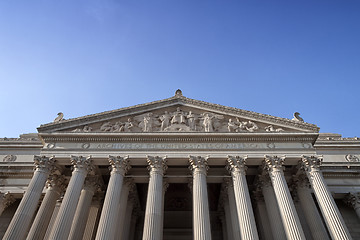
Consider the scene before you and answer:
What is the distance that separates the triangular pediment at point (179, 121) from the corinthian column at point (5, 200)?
850cm

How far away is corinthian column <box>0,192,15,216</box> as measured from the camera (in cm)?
2742

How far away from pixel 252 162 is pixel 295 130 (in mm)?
5210

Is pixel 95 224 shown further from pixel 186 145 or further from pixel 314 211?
pixel 314 211

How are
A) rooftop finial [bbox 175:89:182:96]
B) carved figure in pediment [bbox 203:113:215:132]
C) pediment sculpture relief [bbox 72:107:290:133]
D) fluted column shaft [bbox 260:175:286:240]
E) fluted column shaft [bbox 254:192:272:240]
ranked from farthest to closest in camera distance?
rooftop finial [bbox 175:89:182:96], pediment sculpture relief [bbox 72:107:290:133], carved figure in pediment [bbox 203:113:215:132], fluted column shaft [bbox 254:192:272:240], fluted column shaft [bbox 260:175:286:240]

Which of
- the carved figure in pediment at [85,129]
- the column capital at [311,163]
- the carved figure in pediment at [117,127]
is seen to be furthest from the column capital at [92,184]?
the column capital at [311,163]

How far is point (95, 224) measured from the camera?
81.6ft

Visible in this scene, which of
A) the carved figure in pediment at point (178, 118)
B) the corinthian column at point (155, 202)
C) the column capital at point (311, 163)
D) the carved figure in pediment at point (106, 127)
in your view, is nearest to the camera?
the corinthian column at point (155, 202)

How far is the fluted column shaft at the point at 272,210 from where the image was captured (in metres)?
20.8

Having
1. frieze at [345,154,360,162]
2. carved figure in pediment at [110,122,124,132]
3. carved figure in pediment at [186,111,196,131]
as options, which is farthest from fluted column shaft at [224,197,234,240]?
frieze at [345,154,360,162]

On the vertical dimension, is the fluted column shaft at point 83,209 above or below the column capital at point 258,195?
below

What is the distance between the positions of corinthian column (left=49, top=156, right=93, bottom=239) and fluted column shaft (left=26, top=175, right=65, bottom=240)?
9.37 feet

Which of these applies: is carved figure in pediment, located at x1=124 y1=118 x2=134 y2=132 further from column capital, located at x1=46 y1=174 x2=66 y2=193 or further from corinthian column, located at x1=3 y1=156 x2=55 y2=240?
column capital, located at x1=46 y1=174 x2=66 y2=193

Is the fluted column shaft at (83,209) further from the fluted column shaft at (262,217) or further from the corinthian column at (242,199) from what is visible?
the fluted column shaft at (262,217)

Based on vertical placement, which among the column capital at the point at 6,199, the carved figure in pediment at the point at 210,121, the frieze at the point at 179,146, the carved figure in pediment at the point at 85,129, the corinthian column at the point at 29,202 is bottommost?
the corinthian column at the point at 29,202
